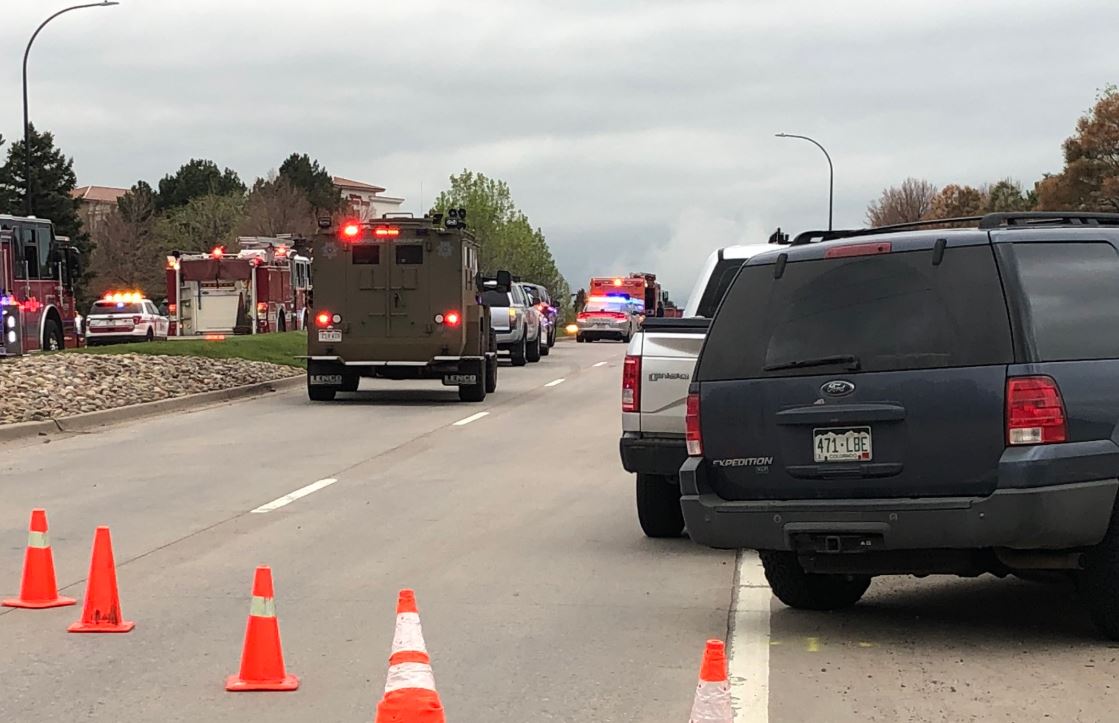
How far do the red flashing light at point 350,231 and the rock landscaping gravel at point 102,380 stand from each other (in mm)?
3503

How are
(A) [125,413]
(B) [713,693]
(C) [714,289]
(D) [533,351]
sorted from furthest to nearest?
(D) [533,351] < (A) [125,413] < (C) [714,289] < (B) [713,693]

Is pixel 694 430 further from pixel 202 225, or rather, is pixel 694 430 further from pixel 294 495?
pixel 202 225

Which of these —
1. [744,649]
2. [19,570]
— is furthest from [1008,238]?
[19,570]

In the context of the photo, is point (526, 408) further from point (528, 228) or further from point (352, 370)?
point (528, 228)

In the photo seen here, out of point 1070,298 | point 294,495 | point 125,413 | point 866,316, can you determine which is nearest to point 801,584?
point 866,316

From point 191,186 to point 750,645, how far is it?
4257 inches

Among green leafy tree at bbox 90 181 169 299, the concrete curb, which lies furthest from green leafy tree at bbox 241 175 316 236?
the concrete curb

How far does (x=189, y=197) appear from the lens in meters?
108

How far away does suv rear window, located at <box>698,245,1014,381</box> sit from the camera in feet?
22.1

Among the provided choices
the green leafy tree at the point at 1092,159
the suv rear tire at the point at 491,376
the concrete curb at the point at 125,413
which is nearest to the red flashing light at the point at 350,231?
the concrete curb at the point at 125,413

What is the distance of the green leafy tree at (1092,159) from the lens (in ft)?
219

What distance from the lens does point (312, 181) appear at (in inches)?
4601

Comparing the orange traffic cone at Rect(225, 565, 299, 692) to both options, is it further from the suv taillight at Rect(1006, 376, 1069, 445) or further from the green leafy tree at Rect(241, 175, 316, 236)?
the green leafy tree at Rect(241, 175, 316, 236)

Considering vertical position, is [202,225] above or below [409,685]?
above
